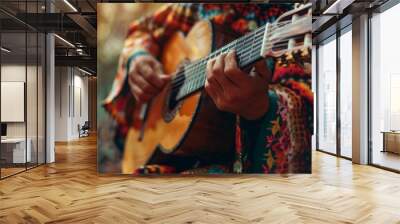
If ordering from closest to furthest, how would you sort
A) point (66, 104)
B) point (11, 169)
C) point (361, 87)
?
point (11, 169)
point (361, 87)
point (66, 104)

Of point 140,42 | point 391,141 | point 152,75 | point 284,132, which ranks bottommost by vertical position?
point 391,141

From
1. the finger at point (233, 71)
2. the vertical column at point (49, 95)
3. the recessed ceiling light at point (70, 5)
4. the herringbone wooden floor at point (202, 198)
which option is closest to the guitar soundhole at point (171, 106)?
the finger at point (233, 71)

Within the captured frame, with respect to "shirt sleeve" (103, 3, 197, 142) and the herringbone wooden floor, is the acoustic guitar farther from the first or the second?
the herringbone wooden floor

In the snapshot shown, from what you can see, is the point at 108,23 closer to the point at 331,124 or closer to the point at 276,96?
the point at 276,96

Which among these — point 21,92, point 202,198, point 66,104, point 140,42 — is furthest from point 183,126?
point 66,104

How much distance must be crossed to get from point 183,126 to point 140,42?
1.50m

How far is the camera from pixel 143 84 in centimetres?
610

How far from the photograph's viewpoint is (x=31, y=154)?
7367 millimetres

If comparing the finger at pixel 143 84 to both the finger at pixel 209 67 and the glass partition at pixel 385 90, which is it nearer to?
the finger at pixel 209 67

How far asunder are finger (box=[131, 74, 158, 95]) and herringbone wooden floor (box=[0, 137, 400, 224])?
138 cm

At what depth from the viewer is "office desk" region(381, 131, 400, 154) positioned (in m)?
6.76

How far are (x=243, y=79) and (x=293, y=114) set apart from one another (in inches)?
38.9

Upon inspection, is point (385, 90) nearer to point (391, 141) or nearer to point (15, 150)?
point (391, 141)

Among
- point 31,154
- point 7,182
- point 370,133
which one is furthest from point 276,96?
point 31,154
